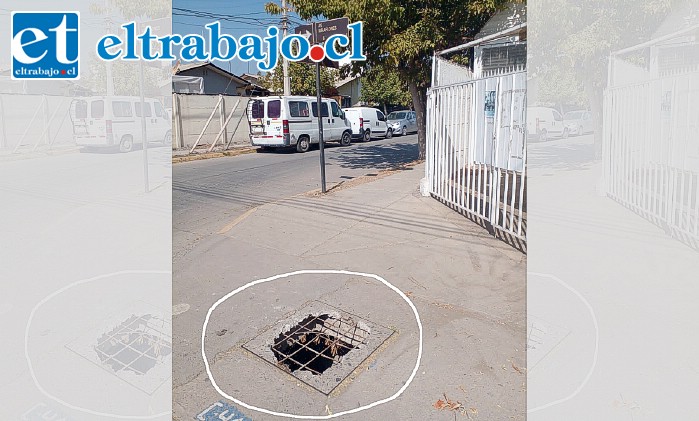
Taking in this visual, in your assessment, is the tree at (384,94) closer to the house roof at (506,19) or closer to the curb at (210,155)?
the curb at (210,155)

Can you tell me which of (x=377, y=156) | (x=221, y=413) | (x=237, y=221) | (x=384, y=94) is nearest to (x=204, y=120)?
(x=377, y=156)

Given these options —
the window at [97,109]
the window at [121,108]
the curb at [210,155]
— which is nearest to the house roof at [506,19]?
the window at [121,108]

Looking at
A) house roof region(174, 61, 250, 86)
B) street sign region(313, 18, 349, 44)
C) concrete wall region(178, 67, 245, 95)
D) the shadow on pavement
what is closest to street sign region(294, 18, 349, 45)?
street sign region(313, 18, 349, 44)

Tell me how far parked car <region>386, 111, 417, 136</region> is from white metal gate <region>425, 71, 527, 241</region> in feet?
51.2

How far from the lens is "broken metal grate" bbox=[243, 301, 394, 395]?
9.77 ft

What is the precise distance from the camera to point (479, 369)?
295 cm

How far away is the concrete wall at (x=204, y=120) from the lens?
1616 centimetres

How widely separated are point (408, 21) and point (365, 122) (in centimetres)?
1004

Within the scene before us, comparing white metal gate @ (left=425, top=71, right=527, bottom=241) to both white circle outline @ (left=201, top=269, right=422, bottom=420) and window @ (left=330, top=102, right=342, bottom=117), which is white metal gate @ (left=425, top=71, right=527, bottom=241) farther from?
window @ (left=330, top=102, right=342, bottom=117)

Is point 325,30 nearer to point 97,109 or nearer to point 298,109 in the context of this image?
point 97,109

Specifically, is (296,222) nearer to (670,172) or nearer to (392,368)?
(392,368)

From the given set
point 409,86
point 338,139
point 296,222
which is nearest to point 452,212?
point 296,222

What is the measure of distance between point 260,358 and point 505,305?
1893 mm

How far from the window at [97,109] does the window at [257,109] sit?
7.44 m
